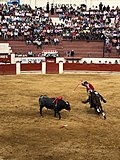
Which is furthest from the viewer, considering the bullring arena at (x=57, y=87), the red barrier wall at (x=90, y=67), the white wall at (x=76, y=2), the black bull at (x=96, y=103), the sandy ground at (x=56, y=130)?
the white wall at (x=76, y=2)

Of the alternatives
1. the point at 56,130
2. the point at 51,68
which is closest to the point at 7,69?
the point at 51,68

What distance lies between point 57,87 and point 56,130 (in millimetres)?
7196

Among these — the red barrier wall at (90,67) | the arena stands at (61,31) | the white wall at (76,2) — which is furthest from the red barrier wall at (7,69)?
the white wall at (76,2)

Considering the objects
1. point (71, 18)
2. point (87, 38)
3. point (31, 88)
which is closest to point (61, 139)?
point (31, 88)

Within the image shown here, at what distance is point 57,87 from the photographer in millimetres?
17094

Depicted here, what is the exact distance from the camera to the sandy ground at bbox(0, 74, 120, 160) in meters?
8.28

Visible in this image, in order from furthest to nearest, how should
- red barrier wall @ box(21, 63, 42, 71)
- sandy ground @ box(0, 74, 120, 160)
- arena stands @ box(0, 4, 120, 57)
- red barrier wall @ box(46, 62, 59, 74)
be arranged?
arena stands @ box(0, 4, 120, 57)
red barrier wall @ box(46, 62, 59, 74)
red barrier wall @ box(21, 63, 42, 71)
sandy ground @ box(0, 74, 120, 160)

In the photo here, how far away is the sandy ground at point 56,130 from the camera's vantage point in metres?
8.28

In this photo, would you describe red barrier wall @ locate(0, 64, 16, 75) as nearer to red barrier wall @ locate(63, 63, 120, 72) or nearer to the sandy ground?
red barrier wall @ locate(63, 63, 120, 72)

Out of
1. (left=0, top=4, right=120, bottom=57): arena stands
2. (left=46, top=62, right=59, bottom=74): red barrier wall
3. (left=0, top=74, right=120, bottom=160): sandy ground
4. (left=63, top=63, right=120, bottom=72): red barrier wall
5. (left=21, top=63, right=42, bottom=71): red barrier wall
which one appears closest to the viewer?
(left=0, top=74, right=120, bottom=160): sandy ground

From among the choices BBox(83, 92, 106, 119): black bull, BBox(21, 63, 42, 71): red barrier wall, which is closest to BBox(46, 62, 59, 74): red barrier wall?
BBox(21, 63, 42, 71): red barrier wall

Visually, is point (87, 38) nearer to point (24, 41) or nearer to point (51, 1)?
point (24, 41)

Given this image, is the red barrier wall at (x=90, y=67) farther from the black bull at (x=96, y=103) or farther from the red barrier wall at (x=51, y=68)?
the black bull at (x=96, y=103)

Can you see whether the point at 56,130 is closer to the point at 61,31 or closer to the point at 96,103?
the point at 96,103
